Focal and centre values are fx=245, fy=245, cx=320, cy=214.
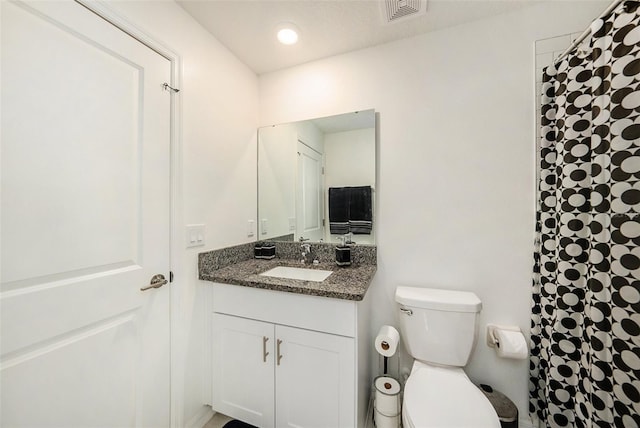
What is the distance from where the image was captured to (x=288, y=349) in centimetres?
125

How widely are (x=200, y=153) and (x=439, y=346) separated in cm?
168

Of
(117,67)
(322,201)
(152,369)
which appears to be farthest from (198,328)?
(117,67)

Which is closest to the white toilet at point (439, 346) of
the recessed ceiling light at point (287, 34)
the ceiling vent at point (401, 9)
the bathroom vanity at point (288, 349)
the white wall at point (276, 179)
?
the bathroom vanity at point (288, 349)

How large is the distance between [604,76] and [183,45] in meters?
1.90

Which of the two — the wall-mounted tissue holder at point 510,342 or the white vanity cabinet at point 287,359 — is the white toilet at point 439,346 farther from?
the white vanity cabinet at point 287,359

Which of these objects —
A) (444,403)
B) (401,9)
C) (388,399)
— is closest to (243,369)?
(388,399)

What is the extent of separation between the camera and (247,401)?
4.40 feet

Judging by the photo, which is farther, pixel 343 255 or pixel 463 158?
pixel 343 255

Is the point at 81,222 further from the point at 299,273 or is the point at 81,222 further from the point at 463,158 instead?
the point at 463,158

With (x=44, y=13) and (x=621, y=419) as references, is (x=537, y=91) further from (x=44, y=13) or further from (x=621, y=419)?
(x=44, y=13)

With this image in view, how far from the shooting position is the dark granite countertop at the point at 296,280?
1.17 meters

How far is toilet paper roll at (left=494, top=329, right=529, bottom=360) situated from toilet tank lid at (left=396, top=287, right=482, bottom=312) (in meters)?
0.21

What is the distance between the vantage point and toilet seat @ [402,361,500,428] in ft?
3.02

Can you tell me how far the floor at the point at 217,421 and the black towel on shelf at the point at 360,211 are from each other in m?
1.39
